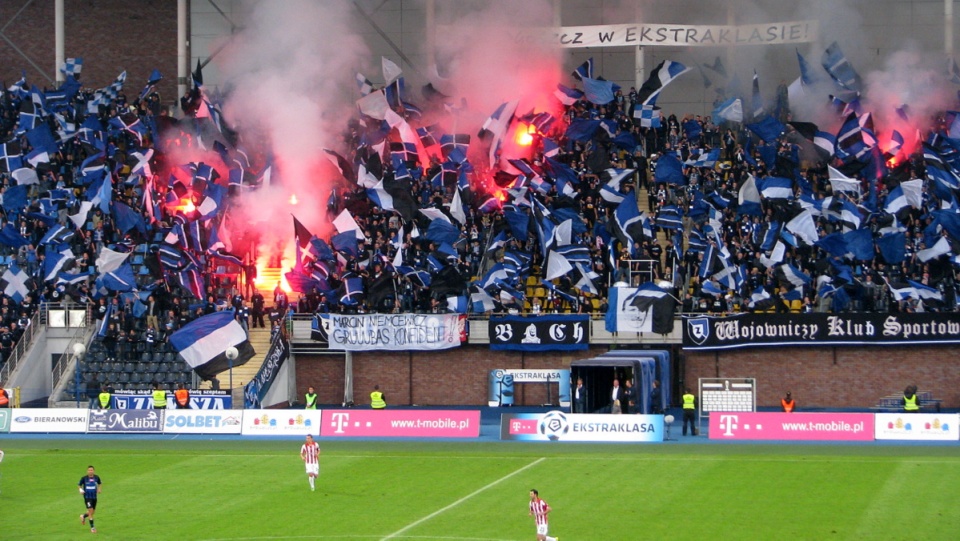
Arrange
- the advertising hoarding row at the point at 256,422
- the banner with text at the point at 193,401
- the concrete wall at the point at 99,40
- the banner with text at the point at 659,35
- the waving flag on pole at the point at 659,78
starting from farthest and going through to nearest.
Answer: the concrete wall at the point at 99,40 → the banner with text at the point at 659,35 → the waving flag on pole at the point at 659,78 → the banner with text at the point at 193,401 → the advertising hoarding row at the point at 256,422

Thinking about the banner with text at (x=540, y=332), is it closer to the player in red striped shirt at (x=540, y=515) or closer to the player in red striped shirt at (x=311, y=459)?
the player in red striped shirt at (x=311, y=459)

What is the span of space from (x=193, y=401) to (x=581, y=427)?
14178 millimetres

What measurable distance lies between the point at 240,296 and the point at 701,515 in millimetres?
26360

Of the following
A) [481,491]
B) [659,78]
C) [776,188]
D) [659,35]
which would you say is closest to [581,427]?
[481,491]

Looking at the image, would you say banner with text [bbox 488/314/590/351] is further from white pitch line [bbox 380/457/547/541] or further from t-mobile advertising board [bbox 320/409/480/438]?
white pitch line [bbox 380/457/547/541]

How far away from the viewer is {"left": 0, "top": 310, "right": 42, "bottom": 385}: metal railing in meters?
50.8

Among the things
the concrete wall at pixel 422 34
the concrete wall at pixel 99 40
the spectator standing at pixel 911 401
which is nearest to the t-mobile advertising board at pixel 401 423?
the spectator standing at pixel 911 401

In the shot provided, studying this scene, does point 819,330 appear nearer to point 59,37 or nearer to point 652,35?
point 652,35

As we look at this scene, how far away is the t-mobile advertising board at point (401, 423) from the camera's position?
43594 millimetres

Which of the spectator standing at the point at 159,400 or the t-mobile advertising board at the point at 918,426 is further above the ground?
the spectator standing at the point at 159,400

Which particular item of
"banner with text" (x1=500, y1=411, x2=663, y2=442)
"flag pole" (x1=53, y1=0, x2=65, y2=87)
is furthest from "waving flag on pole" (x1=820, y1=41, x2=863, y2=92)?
"flag pole" (x1=53, y1=0, x2=65, y2=87)

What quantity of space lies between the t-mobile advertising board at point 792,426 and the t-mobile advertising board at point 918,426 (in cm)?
44

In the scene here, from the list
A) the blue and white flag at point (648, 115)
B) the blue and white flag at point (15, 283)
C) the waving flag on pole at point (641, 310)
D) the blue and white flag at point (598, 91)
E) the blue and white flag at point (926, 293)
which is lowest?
the waving flag on pole at point (641, 310)

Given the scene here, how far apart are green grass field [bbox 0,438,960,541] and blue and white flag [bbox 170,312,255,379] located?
5087mm
